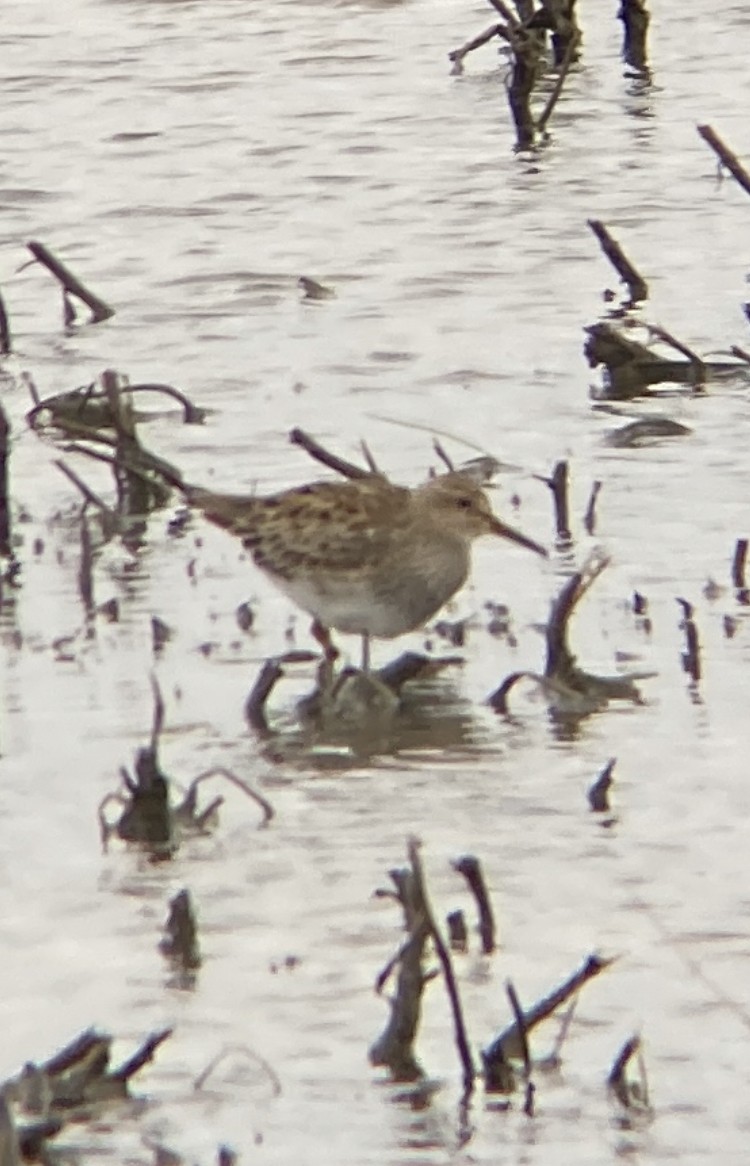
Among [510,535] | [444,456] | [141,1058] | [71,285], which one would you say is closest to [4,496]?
[444,456]

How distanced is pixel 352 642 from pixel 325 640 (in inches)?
13.5

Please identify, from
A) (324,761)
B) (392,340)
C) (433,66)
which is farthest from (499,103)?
(324,761)

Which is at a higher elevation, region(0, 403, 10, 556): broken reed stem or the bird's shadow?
region(0, 403, 10, 556): broken reed stem

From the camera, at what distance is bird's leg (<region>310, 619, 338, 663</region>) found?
8734 mm

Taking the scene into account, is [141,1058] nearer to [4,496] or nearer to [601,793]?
[601,793]

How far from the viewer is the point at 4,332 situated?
38.5ft

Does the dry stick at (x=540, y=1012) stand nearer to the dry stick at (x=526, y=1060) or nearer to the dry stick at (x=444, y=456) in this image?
the dry stick at (x=526, y=1060)

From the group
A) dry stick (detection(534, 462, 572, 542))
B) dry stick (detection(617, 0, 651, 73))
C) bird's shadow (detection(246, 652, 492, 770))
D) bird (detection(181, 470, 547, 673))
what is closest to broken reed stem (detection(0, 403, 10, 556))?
bird (detection(181, 470, 547, 673))

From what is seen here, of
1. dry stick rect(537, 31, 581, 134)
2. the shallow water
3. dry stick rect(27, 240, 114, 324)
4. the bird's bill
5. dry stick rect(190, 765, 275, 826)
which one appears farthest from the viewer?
dry stick rect(537, 31, 581, 134)

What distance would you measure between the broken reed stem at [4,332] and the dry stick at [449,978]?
6.01 m

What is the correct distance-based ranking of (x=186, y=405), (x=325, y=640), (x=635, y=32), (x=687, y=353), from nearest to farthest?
(x=325, y=640) → (x=186, y=405) → (x=687, y=353) → (x=635, y=32)

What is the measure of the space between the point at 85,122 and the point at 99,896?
870 centimetres

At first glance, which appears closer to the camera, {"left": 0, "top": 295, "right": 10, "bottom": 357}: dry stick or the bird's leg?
the bird's leg

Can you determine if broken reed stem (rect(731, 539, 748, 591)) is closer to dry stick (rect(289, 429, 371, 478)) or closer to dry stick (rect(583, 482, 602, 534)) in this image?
dry stick (rect(583, 482, 602, 534))
